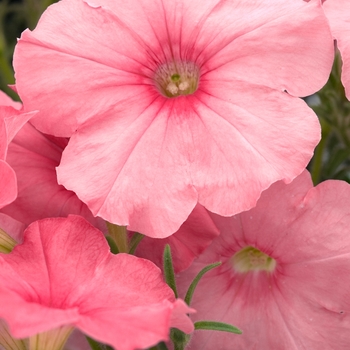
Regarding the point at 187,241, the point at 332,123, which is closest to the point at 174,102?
the point at 187,241

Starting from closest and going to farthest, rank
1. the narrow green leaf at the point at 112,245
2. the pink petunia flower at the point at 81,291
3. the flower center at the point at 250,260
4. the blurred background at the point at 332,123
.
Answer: the pink petunia flower at the point at 81,291 → the narrow green leaf at the point at 112,245 → the flower center at the point at 250,260 → the blurred background at the point at 332,123

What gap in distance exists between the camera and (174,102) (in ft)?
2.59

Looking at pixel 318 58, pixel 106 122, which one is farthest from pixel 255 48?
pixel 106 122

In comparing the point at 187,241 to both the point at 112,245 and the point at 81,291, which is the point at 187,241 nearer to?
the point at 112,245

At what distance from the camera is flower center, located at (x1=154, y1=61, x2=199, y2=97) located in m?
0.83

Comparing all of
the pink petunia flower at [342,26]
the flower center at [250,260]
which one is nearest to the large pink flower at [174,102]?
the pink petunia flower at [342,26]

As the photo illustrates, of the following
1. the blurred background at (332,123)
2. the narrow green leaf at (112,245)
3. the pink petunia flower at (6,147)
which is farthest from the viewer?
the blurred background at (332,123)

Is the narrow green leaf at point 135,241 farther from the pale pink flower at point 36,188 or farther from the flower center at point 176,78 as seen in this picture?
the flower center at point 176,78

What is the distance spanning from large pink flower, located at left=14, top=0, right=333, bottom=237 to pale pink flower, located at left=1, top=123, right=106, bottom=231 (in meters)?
0.11

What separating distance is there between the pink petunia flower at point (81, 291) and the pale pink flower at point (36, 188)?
0.42 feet

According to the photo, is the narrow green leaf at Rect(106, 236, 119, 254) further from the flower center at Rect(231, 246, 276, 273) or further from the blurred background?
the blurred background

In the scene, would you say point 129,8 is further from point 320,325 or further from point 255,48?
point 320,325

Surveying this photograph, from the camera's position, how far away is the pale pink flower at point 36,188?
2.74 ft

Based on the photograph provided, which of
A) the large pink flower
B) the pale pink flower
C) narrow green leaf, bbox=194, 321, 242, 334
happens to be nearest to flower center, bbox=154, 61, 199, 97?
the large pink flower
